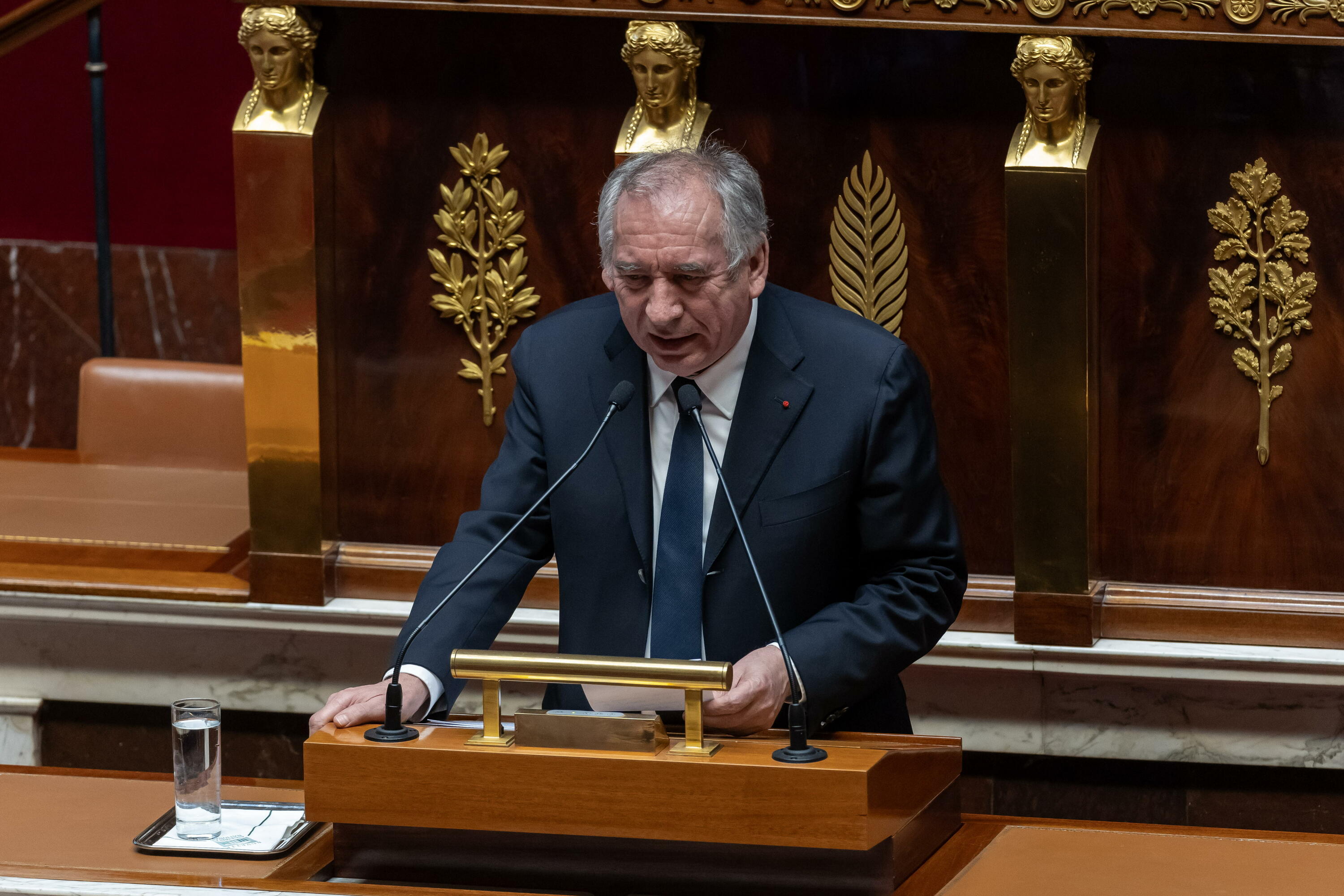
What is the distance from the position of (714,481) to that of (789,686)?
34 centimetres

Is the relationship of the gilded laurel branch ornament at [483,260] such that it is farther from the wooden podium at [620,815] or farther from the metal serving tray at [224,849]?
the wooden podium at [620,815]

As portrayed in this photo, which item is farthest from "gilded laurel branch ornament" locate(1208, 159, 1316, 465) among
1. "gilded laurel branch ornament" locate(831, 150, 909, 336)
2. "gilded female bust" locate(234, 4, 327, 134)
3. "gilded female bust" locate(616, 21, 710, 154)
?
"gilded female bust" locate(234, 4, 327, 134)

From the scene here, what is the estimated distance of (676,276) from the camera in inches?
86.0

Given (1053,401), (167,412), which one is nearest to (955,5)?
(1053,401)

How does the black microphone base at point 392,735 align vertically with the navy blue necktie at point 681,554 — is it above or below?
below

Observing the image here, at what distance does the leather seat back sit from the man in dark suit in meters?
1.73

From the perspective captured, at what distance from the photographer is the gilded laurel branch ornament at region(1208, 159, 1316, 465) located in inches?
121

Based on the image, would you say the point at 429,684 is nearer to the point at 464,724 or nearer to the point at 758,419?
the point at 464,724

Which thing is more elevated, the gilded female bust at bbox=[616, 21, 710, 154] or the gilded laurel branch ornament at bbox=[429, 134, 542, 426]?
the gilded female bust at bbox=[616, 21, 710, 154]

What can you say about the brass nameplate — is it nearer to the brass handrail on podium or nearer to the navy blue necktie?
the brass handrail on podium

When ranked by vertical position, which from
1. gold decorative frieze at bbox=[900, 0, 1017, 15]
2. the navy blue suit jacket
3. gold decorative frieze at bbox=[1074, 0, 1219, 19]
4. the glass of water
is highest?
gold decorative frieze at bbox=[900, 0, 1017, 15]

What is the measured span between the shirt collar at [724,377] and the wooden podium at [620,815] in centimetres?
55

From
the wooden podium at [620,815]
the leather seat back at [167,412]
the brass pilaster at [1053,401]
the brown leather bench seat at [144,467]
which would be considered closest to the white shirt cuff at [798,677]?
the wooden podium at [620,815]

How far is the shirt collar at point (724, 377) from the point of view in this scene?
94.7 inches
